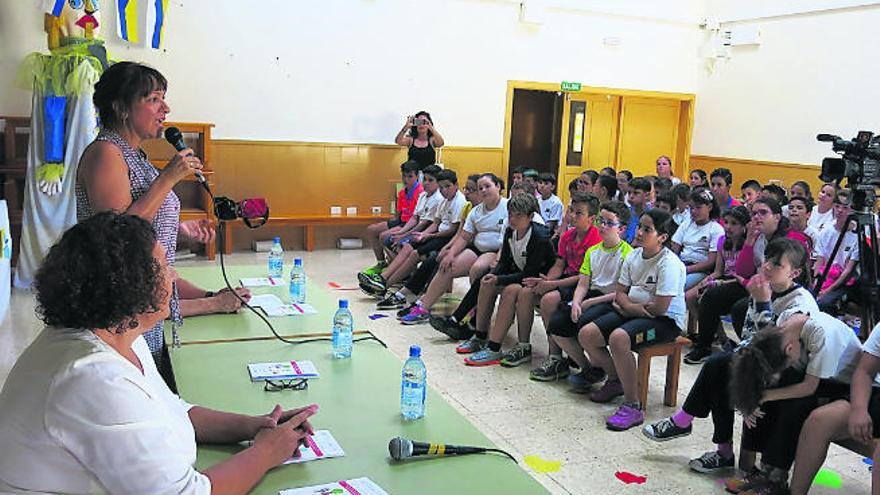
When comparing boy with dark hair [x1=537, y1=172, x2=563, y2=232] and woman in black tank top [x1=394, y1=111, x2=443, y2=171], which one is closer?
boy with dark hair [x1=537, y1=172, x2=563, y2=232]

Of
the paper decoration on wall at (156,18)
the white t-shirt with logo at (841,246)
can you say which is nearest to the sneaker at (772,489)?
the white t-shirt with logo at (841,246)

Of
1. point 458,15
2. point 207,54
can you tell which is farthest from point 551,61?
point 207,54

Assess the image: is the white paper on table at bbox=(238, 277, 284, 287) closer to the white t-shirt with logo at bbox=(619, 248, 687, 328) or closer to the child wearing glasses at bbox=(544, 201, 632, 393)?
the child wearing glasses at bbox=(544, 201, 632, 393)

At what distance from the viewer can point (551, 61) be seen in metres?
9.09

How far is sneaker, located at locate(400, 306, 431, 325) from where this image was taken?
17.6ft

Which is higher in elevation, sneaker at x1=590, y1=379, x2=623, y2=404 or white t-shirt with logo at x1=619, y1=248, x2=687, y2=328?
white t-shirt with logo at x1=619, y1=248, x2=687, y2=328

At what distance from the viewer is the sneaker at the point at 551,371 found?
168 inches

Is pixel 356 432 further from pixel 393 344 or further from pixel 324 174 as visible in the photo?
pixel 324 174

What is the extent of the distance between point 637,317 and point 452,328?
156 centimetres

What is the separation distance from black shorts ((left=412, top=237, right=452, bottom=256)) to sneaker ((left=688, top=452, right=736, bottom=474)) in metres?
3.15

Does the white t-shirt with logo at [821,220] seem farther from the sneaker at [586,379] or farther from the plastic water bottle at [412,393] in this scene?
the plastic water bottle at [412,393]

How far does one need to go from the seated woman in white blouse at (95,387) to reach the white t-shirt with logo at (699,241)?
4.39m

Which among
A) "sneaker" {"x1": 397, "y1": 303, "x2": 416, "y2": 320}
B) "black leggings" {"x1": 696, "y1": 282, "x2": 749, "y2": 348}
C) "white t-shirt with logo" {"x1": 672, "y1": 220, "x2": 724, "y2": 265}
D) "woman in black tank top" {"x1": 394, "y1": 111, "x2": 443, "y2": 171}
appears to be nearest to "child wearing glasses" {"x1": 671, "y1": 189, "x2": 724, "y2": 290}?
"white t-shirt with logo" {"x1": 672, "y1": 220, "x2": 724, "y2": 265}

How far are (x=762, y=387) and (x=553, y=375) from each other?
5.17 ft
